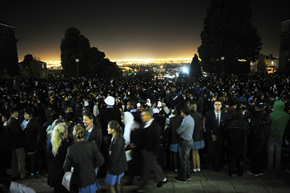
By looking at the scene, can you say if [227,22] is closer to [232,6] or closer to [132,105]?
[232,6]

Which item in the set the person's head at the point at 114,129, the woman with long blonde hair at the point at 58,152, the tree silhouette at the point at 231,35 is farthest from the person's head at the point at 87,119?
the tree silhouette at the point at 231,35

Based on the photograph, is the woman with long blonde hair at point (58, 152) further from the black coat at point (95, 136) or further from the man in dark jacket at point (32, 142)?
the man in dark jacket at point (32, 142)

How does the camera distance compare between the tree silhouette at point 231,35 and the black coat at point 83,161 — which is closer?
the black coat at point 83,161

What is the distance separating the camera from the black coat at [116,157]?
11.8 ft

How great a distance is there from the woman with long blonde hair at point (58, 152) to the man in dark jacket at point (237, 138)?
3736 mm

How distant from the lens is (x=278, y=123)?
485 cm

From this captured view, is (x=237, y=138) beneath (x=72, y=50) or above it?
beneath

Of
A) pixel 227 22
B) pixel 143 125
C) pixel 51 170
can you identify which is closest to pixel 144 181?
pixel 143 125

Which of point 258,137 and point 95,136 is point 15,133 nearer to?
point 95,136

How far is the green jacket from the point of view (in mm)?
4828

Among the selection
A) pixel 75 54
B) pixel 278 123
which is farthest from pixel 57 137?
pixel 75 54

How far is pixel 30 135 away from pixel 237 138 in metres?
5.17

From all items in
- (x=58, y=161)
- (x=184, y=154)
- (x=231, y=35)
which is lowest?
(x=184, y=154)

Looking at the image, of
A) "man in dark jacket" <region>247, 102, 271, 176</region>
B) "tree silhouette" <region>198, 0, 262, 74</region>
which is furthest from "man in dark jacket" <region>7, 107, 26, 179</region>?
"tree silhouette" <region>198, 0, 262, 74</region>
